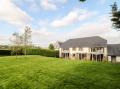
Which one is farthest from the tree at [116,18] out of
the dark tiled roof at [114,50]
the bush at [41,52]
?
the bush at [41,52]

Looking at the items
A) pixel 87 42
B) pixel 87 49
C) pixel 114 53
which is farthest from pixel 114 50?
pixel 87 42

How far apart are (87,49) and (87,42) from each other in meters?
3.90

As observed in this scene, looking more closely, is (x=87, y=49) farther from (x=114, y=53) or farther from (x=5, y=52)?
(x=5, y=52)

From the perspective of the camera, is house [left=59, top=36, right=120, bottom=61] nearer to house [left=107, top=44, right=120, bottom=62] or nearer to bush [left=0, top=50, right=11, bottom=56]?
house [left=107, top=44, right=120, bottom=62]

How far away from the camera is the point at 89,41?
90062 millimetres

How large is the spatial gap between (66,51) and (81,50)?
11403 mm

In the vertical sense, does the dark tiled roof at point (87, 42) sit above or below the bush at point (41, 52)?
above

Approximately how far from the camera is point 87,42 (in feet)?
298

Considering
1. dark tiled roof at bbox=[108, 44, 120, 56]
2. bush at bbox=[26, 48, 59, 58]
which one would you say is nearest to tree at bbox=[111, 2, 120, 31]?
dark tiled roof at bbox=[108, 44, 120, 56]

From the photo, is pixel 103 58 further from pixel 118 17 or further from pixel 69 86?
pixel 69 86

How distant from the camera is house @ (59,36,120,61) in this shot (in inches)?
3243

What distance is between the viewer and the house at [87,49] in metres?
82.4

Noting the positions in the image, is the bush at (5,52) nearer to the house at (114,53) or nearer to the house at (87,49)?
the house at (87,49)

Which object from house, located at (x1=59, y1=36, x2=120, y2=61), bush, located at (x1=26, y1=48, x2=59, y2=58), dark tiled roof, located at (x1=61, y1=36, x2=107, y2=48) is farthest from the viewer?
bush, located at (x1=26, y1=48, x2=59, y2=58)
